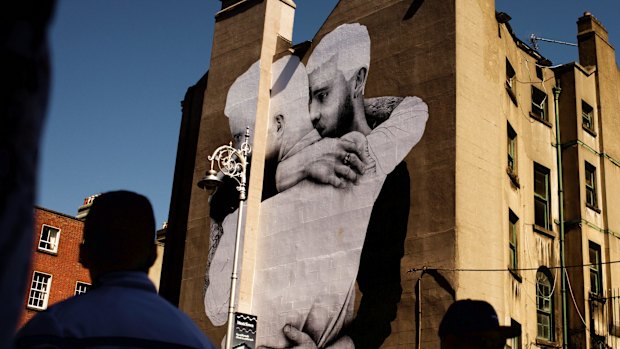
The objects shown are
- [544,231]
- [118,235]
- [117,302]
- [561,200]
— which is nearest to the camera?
[117,302]

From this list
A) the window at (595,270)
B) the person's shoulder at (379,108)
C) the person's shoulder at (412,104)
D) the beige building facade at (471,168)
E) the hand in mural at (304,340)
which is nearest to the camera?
the beige building facade at (471,168)

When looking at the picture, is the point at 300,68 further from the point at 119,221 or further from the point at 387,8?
the point at 119,221

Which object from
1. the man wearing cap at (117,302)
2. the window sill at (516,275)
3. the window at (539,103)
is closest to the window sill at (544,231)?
the window sill at (516,275)

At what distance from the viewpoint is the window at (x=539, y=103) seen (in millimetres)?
25861

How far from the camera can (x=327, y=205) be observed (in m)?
22.4

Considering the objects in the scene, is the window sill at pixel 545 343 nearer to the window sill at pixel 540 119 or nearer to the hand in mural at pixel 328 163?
the hand in mural at pixel 328 163

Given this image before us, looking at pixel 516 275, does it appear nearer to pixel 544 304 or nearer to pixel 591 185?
pixel 544 304

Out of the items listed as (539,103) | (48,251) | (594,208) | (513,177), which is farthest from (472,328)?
(48,251)

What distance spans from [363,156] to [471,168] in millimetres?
3156

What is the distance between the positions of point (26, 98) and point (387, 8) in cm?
2220

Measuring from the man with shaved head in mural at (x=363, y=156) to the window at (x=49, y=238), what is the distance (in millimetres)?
25654

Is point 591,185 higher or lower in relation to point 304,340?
higher

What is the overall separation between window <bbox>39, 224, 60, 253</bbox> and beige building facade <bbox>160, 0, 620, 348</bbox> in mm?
19231

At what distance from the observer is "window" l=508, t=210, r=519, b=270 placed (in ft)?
72.5
